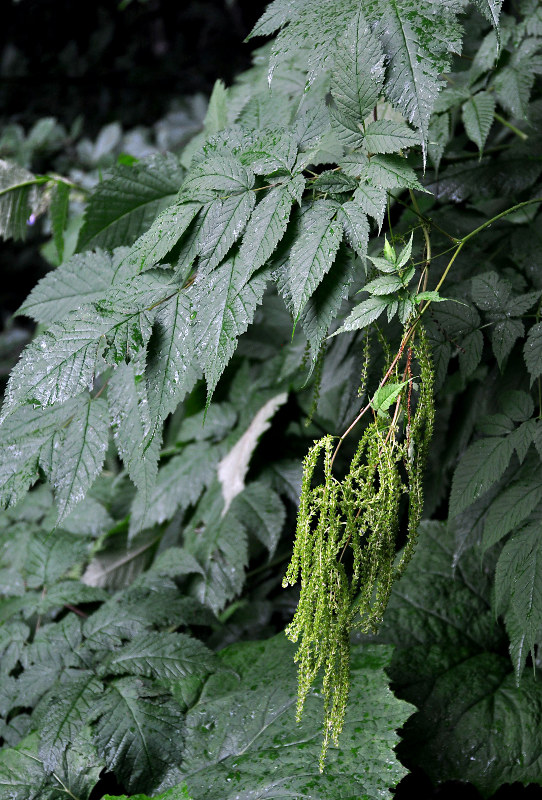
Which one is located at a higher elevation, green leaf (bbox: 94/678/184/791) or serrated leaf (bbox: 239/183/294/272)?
serrated leaf (bbox: 239/183/294/272)

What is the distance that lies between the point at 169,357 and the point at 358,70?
20.6 inches

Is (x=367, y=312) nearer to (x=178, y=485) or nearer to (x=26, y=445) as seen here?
(x=26, y=445)

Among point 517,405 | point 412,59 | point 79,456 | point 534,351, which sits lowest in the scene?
point 517,405

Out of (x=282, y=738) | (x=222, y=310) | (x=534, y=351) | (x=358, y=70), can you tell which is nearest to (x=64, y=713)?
(x=282, y=738)

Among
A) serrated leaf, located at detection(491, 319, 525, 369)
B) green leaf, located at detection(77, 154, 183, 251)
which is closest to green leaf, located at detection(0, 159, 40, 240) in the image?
green leaf, located at detection(77, 154, 183, 251)

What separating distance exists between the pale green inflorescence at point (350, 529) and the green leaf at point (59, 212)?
1065 mm

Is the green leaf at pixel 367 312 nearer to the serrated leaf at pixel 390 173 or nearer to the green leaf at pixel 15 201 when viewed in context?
the serrated leaf at pixel 390 173

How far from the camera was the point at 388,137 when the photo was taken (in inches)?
41.6

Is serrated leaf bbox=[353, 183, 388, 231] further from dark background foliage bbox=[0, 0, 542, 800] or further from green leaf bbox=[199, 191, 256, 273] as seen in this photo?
dark background foliage bbox=[0, 0, 542, 800]

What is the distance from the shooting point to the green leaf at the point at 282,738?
1.32 meters

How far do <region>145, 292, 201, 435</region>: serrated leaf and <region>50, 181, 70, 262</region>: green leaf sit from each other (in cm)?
76

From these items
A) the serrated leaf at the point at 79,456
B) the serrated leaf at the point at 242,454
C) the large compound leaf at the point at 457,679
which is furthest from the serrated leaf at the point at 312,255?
the serrated leaf at the point at 242,454

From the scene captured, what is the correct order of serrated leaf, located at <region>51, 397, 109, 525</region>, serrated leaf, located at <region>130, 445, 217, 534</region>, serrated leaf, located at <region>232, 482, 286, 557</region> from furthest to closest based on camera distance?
serrated leaf, located at <region>130, 445, 217, 534</region>, serrated leaf, located at <region>232, 482, 286, 557</region>, serrated leaf, located at <region>51, 397, 109, 525</region>

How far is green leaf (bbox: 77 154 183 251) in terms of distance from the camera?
156cm
